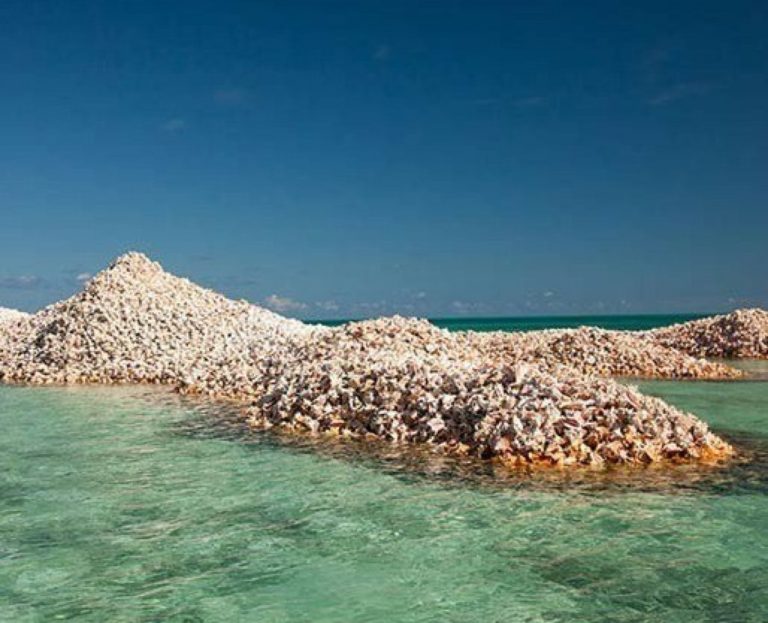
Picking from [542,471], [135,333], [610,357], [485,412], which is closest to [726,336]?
[610,357]

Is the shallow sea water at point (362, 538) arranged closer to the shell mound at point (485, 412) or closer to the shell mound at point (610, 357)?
the shell mound at point (485, 412)

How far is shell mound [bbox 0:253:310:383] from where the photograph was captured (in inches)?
736

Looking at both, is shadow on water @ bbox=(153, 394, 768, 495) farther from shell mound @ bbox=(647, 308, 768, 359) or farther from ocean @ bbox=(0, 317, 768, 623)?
shell mound @ bbox=(647, 308, 768, 359)

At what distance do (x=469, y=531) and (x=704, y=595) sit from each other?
1.89 meters

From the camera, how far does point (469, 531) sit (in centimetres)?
596

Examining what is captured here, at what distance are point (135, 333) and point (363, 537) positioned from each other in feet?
53.3

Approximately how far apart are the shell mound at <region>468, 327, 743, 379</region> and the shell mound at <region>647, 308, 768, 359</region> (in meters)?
6.42

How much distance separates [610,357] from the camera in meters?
20.0

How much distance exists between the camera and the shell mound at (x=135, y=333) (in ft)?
61.3

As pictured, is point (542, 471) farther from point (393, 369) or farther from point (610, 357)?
point (610, 357)

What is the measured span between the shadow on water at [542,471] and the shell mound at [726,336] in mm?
17005

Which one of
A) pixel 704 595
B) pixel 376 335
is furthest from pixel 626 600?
pixel 376 335

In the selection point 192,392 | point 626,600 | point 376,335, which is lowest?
point 626,600

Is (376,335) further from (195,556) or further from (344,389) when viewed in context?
(195,556)
